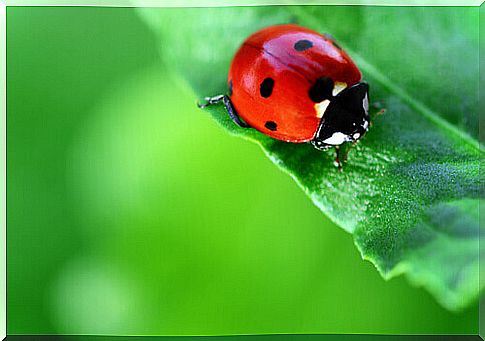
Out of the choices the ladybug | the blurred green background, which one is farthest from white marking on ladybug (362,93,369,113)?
the blurred green background

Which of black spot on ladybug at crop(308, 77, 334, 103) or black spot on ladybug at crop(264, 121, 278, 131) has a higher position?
black spot on ladybug at crop(308, 77, 334, 103)

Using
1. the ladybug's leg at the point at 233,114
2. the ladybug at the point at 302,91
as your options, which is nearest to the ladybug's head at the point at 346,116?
the ladybug at the point at 302,91

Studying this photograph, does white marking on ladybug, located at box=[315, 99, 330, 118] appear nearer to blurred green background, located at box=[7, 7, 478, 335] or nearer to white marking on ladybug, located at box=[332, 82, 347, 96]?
white marking on ladybug, located at box=[332, 82, 347, 96]

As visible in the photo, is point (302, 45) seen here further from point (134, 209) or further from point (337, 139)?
point (134, 209)

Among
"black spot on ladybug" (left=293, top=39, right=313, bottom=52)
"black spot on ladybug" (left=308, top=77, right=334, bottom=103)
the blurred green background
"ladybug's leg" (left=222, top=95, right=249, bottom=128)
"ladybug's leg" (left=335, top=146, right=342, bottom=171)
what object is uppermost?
"black spot on ladybug" (left=293, top=39, right=313, bottom=52)

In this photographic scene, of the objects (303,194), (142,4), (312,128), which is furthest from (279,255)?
(142,4)
